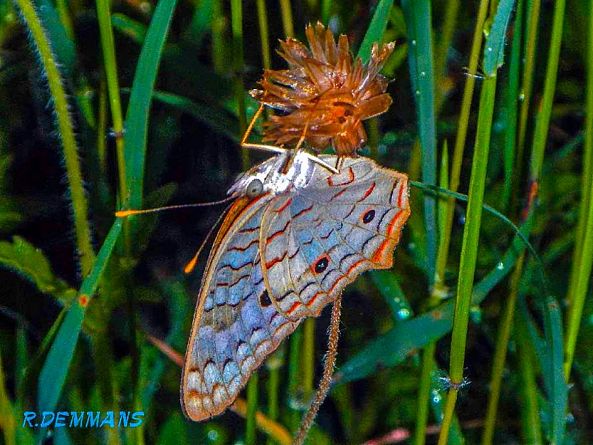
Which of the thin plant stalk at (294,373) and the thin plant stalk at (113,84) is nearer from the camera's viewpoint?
the thin plant stalk at (113,84)

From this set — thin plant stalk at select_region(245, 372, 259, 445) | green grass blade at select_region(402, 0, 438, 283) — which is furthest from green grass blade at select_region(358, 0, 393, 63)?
thin plant stalk at select_region(245, 372, 259, 445)

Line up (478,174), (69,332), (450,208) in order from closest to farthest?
1. (478,174)
2. (69,332)
3. (450,208)

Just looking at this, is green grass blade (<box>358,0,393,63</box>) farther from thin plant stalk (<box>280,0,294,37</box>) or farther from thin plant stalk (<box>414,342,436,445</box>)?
thin plant stalk (<box>414,342,436,445</box>)

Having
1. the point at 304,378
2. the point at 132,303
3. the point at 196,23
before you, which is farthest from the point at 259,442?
the point at 196,23

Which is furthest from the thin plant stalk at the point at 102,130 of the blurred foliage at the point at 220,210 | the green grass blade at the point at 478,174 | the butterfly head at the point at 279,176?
the green grass blade at the point at 478,174

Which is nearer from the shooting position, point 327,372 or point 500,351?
point 327,372

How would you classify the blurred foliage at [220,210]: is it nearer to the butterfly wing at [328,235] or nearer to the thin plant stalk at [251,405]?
the thin plant stalk at [251,405]

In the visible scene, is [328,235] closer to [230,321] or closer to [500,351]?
[230,321]

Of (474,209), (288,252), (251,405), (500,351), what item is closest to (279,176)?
Answer: (288,252)

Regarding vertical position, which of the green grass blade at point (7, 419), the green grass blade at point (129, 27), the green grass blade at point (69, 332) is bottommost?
the green grass blade at point (7, 419)
